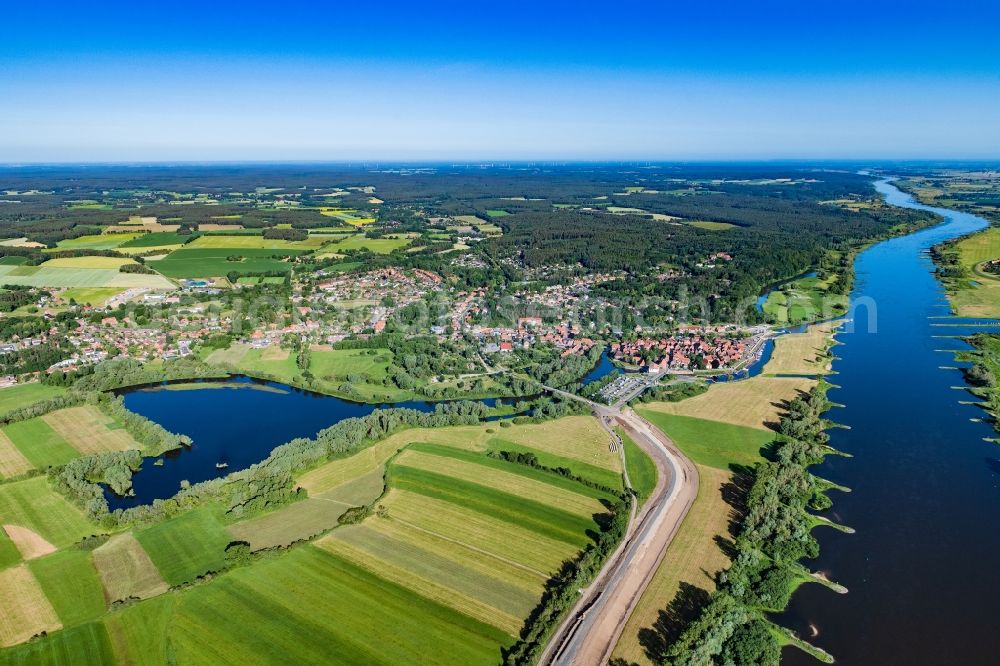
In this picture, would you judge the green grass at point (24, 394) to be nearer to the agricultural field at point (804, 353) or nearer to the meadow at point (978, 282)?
the agricultural field at point (804, 353)

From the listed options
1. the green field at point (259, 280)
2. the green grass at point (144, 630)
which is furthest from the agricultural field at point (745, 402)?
the green field at point (259, 280)

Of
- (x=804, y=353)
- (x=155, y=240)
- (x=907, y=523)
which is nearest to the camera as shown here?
(x=907, y=523)

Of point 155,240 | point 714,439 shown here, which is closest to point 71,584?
point 714,439

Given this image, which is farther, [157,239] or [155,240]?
[157,239]

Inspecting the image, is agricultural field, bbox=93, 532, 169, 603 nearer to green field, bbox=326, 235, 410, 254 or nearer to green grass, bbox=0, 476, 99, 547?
green grass, bbox=0, 476, 99, 547

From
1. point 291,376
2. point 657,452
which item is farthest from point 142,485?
point 657,452

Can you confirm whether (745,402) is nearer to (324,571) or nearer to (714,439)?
(714,439)

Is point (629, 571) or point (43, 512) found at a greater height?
point (43, 512)
